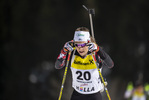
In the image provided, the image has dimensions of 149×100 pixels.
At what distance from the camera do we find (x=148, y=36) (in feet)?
56.2

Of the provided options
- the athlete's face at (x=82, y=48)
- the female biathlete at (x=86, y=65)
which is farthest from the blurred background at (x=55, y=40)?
the athlete's face at (x=82, y=48)

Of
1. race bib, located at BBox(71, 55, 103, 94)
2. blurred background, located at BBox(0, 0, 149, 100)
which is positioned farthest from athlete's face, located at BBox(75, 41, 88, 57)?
blurred background, located at BBox(0, 0, 149, 100)

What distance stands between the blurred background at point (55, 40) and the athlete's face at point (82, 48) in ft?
41.5

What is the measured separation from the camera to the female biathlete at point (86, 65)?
141 inches

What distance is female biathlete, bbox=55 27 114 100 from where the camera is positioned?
3.57 meters

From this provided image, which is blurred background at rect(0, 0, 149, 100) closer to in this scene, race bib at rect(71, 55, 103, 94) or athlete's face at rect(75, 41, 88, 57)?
race bib at rect(71, 55, 103, 94)

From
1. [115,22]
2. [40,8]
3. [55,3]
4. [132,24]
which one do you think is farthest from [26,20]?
[132,24]

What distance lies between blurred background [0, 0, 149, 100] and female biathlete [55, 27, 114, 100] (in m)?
12.5

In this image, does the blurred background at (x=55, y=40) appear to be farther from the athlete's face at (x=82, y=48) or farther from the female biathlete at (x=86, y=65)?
the athlete's face at (x=82, y=48)

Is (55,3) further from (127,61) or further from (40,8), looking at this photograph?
(127,61)

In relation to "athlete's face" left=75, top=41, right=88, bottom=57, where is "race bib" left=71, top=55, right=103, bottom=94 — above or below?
below

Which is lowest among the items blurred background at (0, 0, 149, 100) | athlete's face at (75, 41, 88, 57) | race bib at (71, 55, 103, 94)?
blurred background at (0, 0, 149, 100)

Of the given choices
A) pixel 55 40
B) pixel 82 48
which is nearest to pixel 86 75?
pixel 82 48

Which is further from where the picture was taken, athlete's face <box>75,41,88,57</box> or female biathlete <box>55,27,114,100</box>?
female biathlete <box>55,27,114,100</box>
